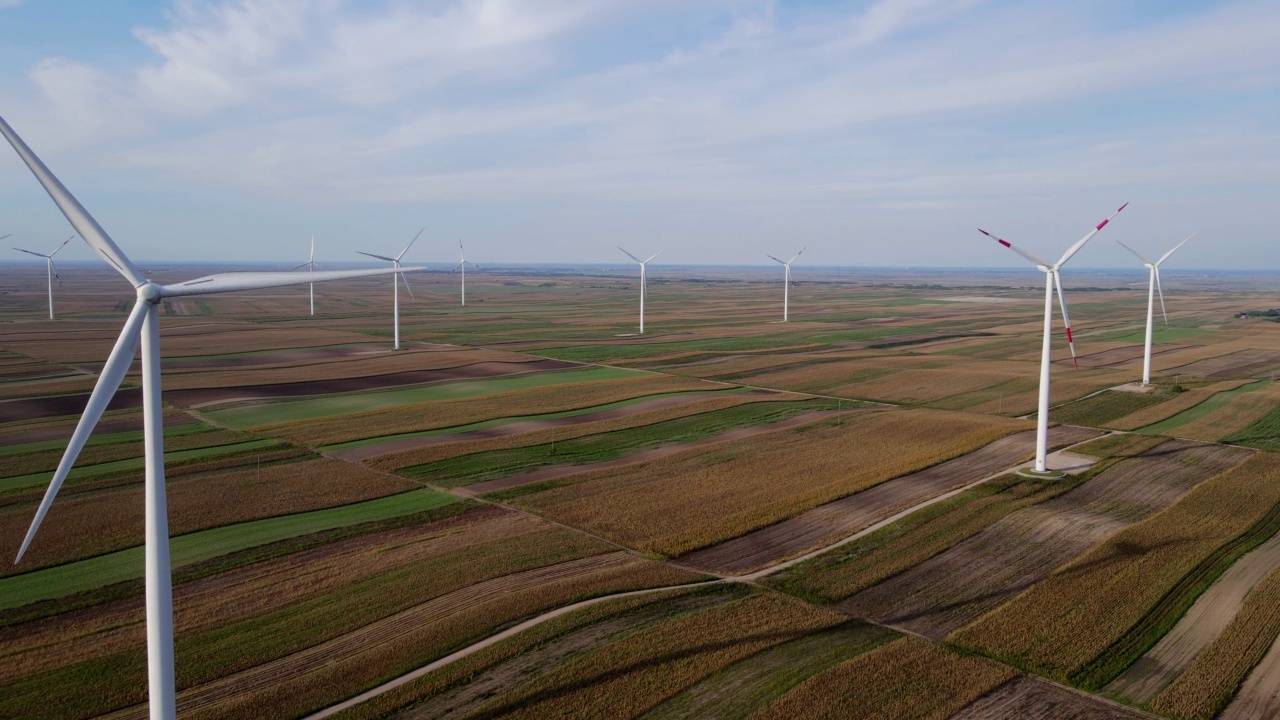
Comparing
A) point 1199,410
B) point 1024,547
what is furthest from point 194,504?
point 1199,410

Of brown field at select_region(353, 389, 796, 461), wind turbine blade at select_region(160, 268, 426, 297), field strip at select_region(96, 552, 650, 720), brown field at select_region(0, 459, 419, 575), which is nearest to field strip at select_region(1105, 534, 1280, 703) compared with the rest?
field strip at select_region(96, 552, 650, 720)

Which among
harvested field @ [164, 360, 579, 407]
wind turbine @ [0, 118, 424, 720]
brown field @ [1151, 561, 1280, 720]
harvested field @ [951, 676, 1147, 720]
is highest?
wind turbine @ [0, 118, 424, 720]

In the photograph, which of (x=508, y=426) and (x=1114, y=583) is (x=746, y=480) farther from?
(x=508, y=426)

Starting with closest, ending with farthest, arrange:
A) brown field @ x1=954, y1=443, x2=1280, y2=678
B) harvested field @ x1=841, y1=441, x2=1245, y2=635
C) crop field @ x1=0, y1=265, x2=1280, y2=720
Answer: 1. crop field @ x1=0, y1=265, x2=1280, y2=720
2. brown field @ x1=954, y1=443, x2=1280, y2=678
3. harvested field @ x1=841, y1=441, x2=1245, y2=635

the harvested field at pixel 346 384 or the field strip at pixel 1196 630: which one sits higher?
the harvested field at pixel 346 384

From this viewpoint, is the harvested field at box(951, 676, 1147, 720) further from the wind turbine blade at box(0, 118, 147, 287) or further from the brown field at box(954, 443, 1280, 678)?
the wind turbine blade at box(0, 118, 147, 287)

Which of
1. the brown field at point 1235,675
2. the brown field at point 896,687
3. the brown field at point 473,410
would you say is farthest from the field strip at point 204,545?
the brown field at point 1235,675

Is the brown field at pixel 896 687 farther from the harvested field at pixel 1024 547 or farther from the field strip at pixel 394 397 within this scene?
the field strip at pixel 394 397

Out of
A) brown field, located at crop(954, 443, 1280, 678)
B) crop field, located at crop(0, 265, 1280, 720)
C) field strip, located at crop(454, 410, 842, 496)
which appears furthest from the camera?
field strip, located at crop(454, 410, 842, 496)
